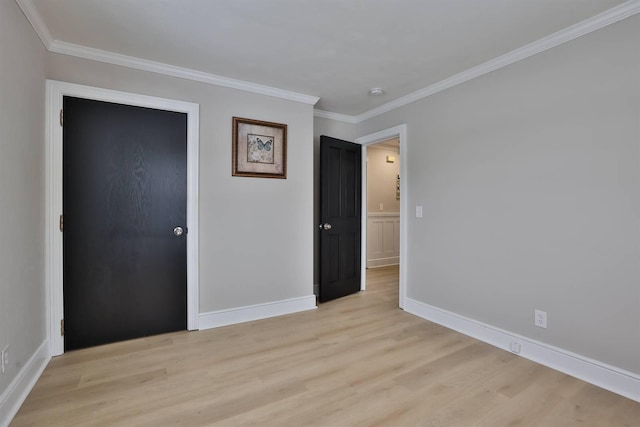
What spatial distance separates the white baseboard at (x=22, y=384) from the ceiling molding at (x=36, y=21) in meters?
2.18

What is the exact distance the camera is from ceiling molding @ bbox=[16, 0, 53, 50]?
6.19ft

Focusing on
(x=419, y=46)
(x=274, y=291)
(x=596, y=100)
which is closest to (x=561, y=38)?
(x=596, y=100)

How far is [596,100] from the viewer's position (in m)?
2.07

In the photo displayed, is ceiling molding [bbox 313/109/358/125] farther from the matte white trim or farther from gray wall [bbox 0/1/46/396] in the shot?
gray wall [bbox 0/1/46/396]

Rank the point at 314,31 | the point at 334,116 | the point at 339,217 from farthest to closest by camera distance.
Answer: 1. the point at 334,116
2. the point at 339,217
3. the point at 314,31

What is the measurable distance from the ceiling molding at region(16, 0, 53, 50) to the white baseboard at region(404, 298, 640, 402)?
3.92m

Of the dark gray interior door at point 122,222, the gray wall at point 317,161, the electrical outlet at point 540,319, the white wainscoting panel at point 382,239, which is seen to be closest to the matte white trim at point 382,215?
the white wainscoting panel at point 382,239

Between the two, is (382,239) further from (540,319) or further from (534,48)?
(534,48)

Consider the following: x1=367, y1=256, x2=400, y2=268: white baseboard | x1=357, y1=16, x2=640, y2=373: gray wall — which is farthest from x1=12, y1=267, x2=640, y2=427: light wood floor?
x1=367, y1=256, x2=400, y2=268: white baseboard

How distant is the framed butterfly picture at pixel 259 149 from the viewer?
3127mm

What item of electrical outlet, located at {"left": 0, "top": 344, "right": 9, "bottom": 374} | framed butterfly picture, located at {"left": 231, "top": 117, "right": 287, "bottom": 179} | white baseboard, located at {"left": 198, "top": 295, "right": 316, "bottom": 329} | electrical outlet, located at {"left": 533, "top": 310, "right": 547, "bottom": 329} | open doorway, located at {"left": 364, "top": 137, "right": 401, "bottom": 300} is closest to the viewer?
electrical outlet, located at {"left": 0, "top": 344, "right": 9, "bottom": 374}

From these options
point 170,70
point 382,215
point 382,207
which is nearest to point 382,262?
point 382,215

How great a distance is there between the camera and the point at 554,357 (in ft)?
7.39

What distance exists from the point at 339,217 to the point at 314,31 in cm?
221
